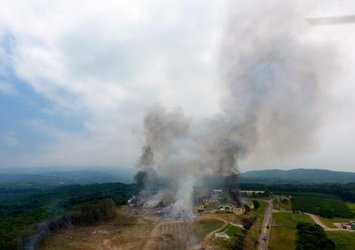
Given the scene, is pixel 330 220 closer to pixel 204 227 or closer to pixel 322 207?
pixel 322 207

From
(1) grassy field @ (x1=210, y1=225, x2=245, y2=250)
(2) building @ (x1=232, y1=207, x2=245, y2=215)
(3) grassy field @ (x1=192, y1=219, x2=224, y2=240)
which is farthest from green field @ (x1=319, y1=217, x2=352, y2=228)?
(3) grassy field @ (x1=192, y1=219, x2=224, y2=240)

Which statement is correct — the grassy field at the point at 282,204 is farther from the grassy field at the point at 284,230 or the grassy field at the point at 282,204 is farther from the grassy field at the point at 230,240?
the grassy field at the point at 230,240

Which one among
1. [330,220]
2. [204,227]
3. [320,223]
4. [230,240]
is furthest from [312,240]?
[330,220]

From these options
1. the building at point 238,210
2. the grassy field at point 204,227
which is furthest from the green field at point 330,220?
the grassy field at point 204,227

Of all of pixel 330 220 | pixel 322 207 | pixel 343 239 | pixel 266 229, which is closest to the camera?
pixel 343 239

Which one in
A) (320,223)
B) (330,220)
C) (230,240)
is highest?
(330,220)

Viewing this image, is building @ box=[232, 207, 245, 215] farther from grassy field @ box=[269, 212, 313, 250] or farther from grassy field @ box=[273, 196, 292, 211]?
grassy field @ box=[273, 196, 292, 211]

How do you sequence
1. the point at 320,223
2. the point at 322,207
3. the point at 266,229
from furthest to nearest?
the point at 322,207 → the point at 320,223 → the point at 266,229
